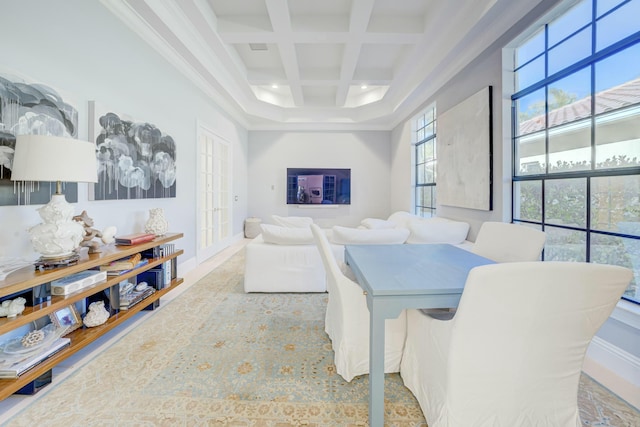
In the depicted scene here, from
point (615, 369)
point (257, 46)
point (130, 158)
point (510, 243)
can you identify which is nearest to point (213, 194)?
point (130, 158)

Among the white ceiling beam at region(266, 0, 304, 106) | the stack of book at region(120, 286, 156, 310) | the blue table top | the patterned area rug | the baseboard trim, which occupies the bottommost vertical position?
the patterned area rug

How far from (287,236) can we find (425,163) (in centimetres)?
314

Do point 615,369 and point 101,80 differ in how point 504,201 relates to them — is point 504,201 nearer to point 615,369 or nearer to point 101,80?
point 615,369

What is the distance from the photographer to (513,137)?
8.49 feet

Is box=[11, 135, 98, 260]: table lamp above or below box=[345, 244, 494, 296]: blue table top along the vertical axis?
above

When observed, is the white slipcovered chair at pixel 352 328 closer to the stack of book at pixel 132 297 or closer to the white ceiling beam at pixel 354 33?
the stack of book at pixel 132 297

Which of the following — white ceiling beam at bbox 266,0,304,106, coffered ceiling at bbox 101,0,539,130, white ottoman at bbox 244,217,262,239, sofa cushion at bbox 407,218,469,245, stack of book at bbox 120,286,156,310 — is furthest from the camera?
white ottoman at bbox 244,217,262,239

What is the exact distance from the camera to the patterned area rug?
1.32 m

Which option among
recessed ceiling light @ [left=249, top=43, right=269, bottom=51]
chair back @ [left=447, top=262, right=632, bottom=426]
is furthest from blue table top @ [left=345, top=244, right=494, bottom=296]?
recessed ceiling light @ [left=249, top=43, right=269, bottom=51]

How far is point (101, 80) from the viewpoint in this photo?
223 centimetres

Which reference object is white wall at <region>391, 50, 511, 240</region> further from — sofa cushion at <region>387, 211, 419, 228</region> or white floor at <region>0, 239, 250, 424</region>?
white floor at <region>0, 239, 250, 424</region>

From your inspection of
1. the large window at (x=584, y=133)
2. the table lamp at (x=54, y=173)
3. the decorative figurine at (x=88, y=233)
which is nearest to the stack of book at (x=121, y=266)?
the decorative figurine at (x=88, y=233)

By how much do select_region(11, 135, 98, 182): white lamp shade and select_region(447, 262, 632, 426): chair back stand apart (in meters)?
2.06

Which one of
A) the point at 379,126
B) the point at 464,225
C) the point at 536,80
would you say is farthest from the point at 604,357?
the point at 379,126
